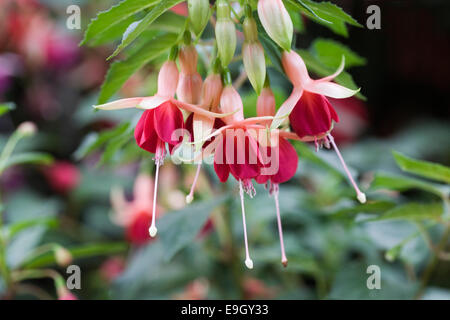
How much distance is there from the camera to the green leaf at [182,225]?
0.64 metres

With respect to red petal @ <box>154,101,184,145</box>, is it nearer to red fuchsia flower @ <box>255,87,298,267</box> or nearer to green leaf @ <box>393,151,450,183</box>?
red fuchsia flower @ <box>255,87,298,267</box>

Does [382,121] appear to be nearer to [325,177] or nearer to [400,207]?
[325,177]

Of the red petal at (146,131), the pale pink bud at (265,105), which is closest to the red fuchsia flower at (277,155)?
the pale pink bud at (265,105)

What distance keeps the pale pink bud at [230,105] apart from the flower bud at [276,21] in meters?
0.07

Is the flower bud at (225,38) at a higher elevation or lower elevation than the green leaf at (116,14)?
lower

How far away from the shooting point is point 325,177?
1.11 m

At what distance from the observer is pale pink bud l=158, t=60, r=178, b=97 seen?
459 millimetres

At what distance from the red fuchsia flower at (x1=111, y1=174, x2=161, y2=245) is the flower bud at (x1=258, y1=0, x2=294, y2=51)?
631mm

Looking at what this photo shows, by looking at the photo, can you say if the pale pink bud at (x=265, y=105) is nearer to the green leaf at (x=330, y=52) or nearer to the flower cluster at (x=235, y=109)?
the flower cluster at (x=235, y=109)

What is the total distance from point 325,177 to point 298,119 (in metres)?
0.70

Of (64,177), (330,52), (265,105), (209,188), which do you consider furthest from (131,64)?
(64,177)
